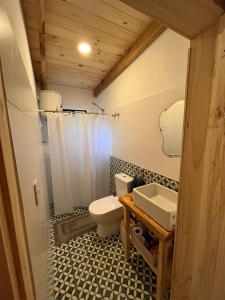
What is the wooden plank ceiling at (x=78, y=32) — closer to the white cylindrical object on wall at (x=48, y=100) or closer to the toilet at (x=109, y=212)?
the white cylindrical object on wall at (x=48, y=100)

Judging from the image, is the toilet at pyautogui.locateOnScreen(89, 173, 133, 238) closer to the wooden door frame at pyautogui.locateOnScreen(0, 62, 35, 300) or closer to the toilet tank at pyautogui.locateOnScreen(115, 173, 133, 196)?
the toilet tank at pyautogui.locateOnScreen(115, 173, 133, 196)

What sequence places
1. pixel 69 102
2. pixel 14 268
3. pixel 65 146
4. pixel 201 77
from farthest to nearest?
pixel 69 102, pixel 65 146, pixel 201 77, pixel 14 268

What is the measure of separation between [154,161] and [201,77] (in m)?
1.29

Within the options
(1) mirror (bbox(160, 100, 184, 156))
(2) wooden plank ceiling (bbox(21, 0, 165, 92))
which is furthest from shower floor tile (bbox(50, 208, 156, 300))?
(2) wooden plank ceiling (bbox(21, 0, 165, 92))

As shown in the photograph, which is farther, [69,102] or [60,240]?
[69,102]

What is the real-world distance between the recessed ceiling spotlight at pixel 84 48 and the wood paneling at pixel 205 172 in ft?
5.55

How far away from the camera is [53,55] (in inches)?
77.5

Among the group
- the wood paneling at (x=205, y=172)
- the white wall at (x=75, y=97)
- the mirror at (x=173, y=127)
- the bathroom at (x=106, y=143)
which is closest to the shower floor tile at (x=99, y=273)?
the bathroom at (x=106, y=143)

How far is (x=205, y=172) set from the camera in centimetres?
52

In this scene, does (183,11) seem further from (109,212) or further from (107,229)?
(107,229)

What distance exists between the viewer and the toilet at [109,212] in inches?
72.5

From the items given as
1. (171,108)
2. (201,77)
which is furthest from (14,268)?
(171,108)

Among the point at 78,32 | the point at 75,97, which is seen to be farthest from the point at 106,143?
the point at 78,32

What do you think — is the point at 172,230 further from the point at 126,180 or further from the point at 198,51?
the point at 198,51
